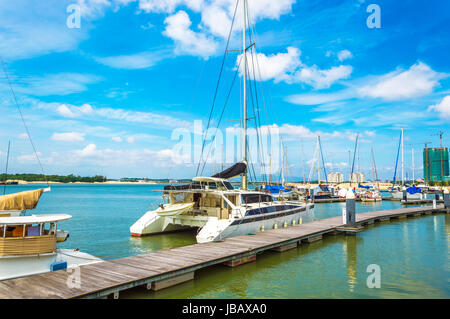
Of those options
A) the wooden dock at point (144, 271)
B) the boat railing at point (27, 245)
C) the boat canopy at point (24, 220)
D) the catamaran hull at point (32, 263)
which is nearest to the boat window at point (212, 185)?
the wooden dock at point (144, 271)

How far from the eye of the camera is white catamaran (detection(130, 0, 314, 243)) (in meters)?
16.0

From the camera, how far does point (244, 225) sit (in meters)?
16.3

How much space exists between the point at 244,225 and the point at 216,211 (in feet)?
7.73

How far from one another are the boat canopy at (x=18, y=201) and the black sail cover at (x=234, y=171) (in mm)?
10751

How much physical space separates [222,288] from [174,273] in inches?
72.2

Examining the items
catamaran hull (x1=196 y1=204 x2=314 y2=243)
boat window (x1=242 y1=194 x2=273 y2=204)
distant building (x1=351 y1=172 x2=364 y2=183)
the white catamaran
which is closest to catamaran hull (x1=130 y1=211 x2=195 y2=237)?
the white catamaran

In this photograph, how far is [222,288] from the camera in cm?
1038

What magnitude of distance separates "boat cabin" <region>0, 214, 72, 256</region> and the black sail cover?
10.9 metres

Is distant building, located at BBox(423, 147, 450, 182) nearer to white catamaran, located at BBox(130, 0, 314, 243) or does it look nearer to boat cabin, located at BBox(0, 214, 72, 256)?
white catamaran, located at BBox(130, 0, 314, 243)

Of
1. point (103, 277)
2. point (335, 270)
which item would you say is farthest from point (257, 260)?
point (103, 277)

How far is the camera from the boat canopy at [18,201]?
1110cm

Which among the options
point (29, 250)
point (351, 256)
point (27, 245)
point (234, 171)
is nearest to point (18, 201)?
point (27, 245)

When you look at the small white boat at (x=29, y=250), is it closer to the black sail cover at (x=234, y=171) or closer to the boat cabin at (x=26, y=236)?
the boat cabin at (x=26, y=236)
